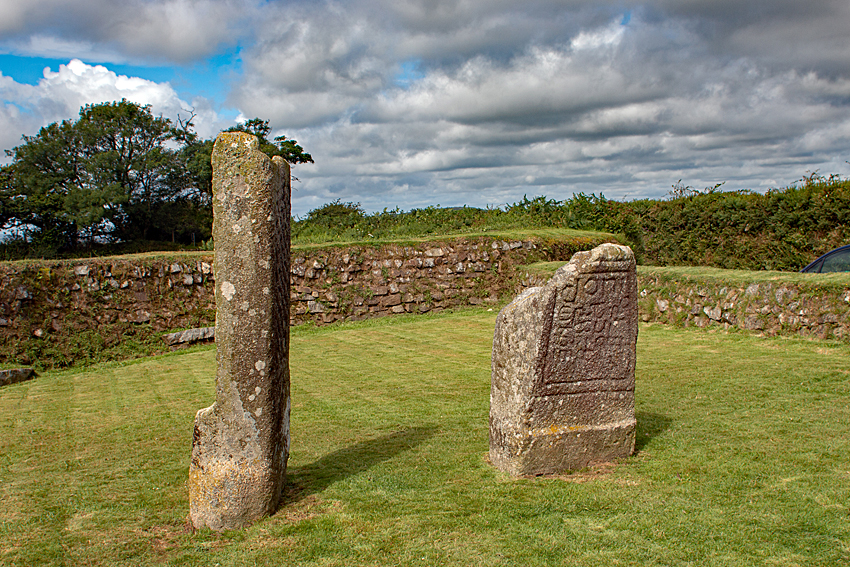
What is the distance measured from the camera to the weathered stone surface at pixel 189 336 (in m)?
12.6

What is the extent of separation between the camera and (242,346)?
3.79 m

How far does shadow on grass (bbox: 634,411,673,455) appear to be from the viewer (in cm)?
523

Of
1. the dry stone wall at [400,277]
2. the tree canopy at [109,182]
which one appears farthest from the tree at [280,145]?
the dry stone wall at [400,277]

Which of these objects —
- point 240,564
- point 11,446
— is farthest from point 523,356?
point 11,446

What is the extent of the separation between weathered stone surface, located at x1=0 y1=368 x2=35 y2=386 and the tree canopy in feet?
65.4

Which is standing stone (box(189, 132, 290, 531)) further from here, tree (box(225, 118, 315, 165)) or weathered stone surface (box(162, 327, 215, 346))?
tree (box(225, 118, 315, 165))

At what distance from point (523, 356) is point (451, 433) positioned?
1585 mm

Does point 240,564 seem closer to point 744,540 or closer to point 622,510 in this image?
point 622,510

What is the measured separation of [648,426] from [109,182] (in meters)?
33.2

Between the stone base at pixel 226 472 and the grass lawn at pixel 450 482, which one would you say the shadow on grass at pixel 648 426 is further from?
the stone base at pixel 226 472

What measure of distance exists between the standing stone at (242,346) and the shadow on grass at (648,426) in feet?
10.0

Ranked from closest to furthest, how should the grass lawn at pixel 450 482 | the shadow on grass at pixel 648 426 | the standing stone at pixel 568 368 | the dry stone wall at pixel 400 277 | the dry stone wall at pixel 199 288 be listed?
1. the grass lawn at pixel 450 482
2. the standing stone at pixel 568 368
3. the shadow on grass at pixel 648 426
4. the dry stone wall at pixel 199 288
5. the dry stone wall at pixel 400 277

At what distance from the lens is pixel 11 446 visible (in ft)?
20.0

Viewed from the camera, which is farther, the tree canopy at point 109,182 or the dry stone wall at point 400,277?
the tree canopy at point 109,182
